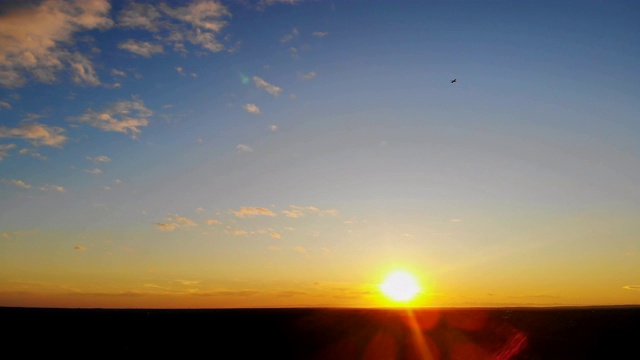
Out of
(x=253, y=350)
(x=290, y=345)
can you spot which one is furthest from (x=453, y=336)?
(x=253, y=350)

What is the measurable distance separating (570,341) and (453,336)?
1293 cm

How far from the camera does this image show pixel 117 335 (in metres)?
64.3

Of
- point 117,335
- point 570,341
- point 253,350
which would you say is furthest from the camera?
point 117,335

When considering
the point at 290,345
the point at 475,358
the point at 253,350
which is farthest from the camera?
the point at 290,345

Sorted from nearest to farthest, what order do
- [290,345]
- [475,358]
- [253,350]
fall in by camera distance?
[475,358] < [253,350] < [290,345]

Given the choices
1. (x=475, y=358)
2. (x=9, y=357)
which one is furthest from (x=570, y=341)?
(x=9, y=357)

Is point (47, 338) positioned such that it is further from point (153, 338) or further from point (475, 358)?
point (475, 358)

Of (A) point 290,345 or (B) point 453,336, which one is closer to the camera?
(A) point 290,345

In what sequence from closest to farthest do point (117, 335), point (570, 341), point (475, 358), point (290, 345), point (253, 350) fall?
point (475, 358), point (253, 350), point (290, 345), point (570, 341), point (117, 335)

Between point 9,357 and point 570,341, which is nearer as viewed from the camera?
point 9,357

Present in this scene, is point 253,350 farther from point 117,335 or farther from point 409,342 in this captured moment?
point 117,335

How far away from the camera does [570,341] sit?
5972 cm

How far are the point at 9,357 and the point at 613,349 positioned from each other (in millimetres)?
55290

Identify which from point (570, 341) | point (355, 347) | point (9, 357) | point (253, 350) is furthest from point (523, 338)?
point (9, 357)
